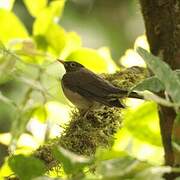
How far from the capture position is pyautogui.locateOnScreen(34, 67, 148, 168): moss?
1.53 m

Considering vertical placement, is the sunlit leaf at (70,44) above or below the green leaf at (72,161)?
above

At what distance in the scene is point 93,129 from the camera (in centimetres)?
169

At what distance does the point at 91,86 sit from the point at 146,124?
821mm

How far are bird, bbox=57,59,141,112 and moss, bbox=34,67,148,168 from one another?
4cm

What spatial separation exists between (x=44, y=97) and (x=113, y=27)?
10.1ft

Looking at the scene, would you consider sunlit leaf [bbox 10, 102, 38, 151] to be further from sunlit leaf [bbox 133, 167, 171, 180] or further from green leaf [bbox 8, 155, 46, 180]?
sunlit leaf [bbox 133, 167, 171, 180]

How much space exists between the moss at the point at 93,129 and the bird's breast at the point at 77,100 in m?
0.03

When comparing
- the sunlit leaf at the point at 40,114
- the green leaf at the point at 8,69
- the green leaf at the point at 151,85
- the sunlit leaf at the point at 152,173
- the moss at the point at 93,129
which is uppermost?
the green leaf at the point at 8,69

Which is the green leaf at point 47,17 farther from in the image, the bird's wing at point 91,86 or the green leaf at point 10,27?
the bird's wing at point 91,86

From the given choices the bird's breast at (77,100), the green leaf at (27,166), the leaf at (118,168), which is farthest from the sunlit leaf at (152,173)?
the bird's breast at (77,100)

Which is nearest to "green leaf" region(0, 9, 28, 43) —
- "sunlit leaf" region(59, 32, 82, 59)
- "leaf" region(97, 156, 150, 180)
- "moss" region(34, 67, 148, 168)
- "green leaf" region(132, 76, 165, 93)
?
"sunlit leaf" region(59, 32, 82, 59)

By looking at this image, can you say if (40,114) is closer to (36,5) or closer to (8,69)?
(36,5)

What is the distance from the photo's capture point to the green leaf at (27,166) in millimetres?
762

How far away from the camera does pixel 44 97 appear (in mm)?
1329
